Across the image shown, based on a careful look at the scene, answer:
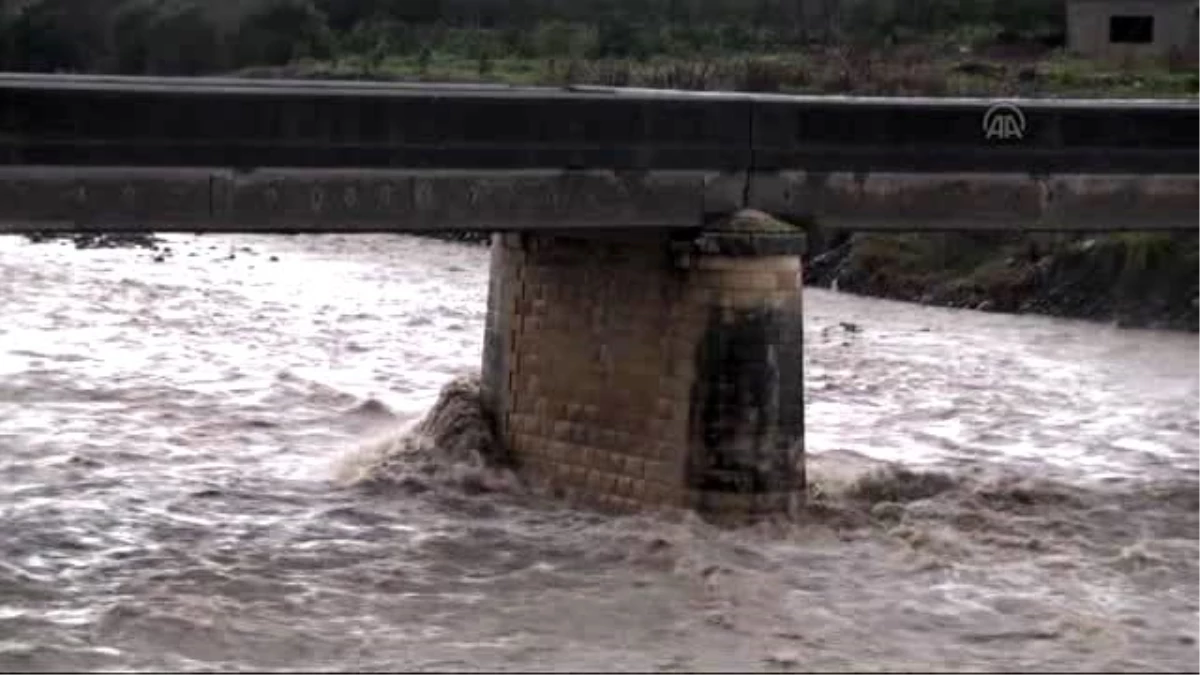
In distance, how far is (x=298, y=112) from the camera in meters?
21.7

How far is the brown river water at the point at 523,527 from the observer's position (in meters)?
18.4

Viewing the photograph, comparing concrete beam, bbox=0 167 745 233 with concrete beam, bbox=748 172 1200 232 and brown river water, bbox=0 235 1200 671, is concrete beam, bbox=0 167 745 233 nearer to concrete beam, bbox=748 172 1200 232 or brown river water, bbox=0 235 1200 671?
concrete beam, bbox=748 172 1200 232

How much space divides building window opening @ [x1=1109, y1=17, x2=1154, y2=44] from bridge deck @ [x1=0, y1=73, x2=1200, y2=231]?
1991 inches

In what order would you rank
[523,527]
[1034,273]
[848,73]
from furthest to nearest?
[848,73]
[1034,273]
[523,527]

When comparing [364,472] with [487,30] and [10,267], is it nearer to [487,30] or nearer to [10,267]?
[10,267]

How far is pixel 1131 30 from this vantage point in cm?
7462

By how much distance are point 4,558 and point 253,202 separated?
4218mm

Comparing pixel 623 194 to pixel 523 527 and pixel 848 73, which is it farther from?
pixel 848 73

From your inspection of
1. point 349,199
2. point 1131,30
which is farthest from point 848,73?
point 349,199
